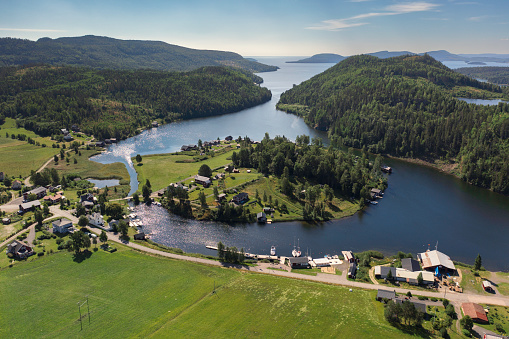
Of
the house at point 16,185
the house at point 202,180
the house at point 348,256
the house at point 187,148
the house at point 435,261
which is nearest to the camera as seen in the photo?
the house at point 435,261

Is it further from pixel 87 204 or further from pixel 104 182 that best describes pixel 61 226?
pixel 104 182

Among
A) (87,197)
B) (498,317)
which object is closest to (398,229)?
(498,317)

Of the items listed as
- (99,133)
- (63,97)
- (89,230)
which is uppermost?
(63,97)

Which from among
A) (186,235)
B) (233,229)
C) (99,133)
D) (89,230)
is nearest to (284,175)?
(233,229)

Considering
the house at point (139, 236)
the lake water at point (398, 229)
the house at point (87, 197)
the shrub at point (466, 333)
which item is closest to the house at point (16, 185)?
the house at point (87, 197)

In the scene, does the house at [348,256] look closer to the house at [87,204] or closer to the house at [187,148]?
the house at [87,204]

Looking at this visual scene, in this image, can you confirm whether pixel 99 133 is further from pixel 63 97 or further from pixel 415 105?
pixel 415 105
